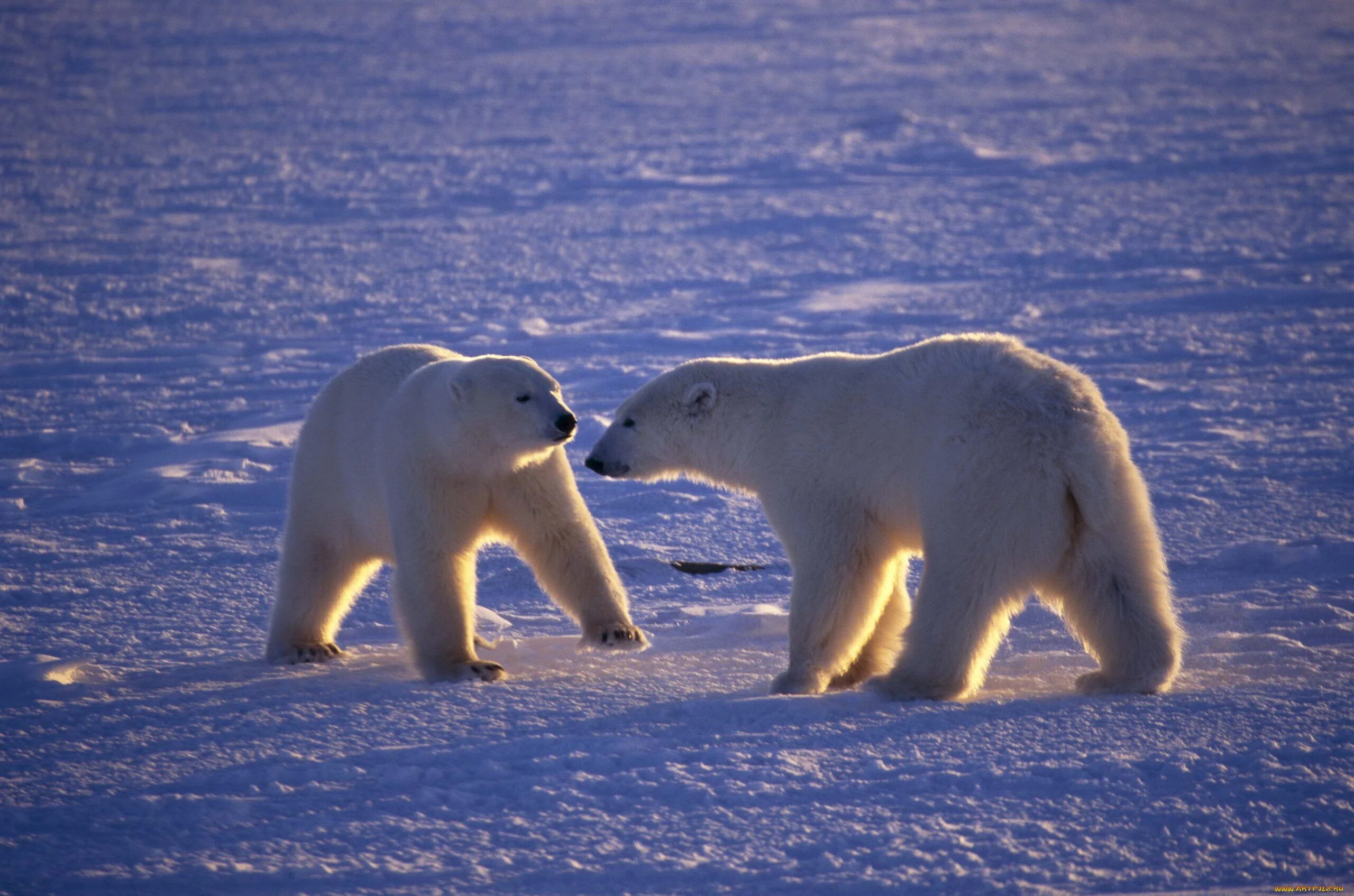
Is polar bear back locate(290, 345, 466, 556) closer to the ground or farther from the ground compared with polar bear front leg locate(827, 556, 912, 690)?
farther from the ground

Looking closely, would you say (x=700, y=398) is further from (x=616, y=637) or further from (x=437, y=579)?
(x=437, y=579)

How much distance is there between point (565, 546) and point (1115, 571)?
68.4 inches

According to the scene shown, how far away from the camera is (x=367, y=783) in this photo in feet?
10.5

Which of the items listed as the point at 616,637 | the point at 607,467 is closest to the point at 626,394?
the point at 607,467

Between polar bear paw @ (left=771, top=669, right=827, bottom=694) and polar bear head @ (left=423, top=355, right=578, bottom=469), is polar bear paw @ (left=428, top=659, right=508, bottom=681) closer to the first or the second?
polar bear head @ (left=423, top=355, right=578, bottom=469)

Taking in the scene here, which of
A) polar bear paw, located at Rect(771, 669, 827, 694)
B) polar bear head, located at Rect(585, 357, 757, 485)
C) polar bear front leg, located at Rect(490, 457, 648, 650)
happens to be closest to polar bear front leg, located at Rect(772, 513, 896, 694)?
polar bear paw, located at Rect(771, 669, 827, 694)

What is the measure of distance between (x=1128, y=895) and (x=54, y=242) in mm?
11647

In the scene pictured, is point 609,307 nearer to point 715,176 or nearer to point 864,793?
point 715,176

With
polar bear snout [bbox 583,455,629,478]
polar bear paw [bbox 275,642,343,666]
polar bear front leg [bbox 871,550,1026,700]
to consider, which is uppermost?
polar bear snout [bbox 583,455,629,478]

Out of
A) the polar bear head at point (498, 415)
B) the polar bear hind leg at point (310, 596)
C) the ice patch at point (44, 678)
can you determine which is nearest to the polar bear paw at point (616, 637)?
the polar bear head at point (498, 415)

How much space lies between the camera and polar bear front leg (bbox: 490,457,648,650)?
172 inches

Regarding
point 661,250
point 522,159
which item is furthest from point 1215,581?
point 522,159

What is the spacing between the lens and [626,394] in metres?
7.96

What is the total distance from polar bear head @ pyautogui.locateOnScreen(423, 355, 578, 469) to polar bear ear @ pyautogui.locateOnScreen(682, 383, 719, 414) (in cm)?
46
